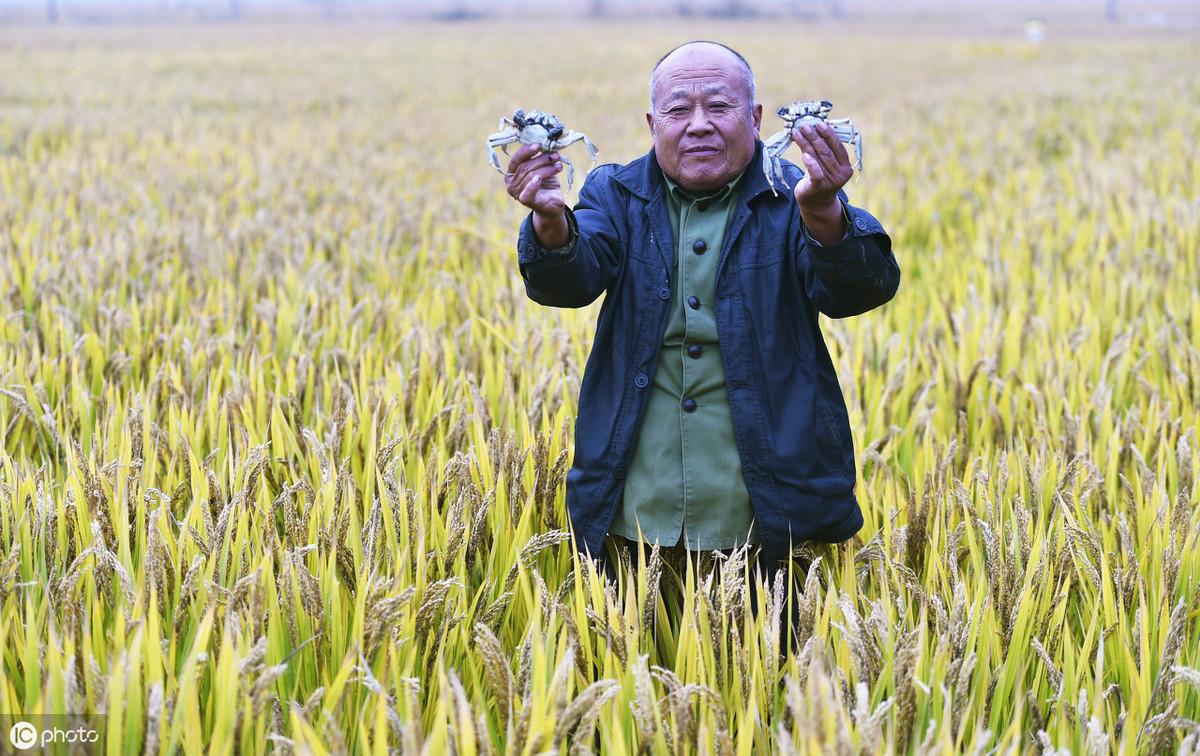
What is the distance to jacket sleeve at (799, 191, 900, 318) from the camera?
1.47 m

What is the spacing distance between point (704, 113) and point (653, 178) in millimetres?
168

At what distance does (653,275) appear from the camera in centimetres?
164

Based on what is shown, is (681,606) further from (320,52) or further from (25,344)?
(320,52)

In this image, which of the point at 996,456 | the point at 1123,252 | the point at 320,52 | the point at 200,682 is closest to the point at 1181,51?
the point at 320,52

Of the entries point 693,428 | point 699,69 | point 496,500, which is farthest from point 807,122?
point 496,500

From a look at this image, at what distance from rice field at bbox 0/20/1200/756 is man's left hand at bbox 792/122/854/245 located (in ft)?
1.58

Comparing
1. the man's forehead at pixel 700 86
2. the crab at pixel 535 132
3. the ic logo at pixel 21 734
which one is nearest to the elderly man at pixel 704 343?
the man's forehead at pixel 700 86

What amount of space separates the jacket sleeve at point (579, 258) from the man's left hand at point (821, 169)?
33 centimetres

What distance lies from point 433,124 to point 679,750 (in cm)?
960

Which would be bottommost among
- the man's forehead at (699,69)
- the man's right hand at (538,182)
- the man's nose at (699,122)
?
the man's right hand at (538,182)

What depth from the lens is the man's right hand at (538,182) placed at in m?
1.44

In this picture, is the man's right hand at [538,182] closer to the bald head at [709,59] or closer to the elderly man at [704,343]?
the elderly man at [704,343]

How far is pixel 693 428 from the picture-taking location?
5.35 feet

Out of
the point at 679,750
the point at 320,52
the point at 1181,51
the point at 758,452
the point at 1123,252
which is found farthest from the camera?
the point at 320,52
